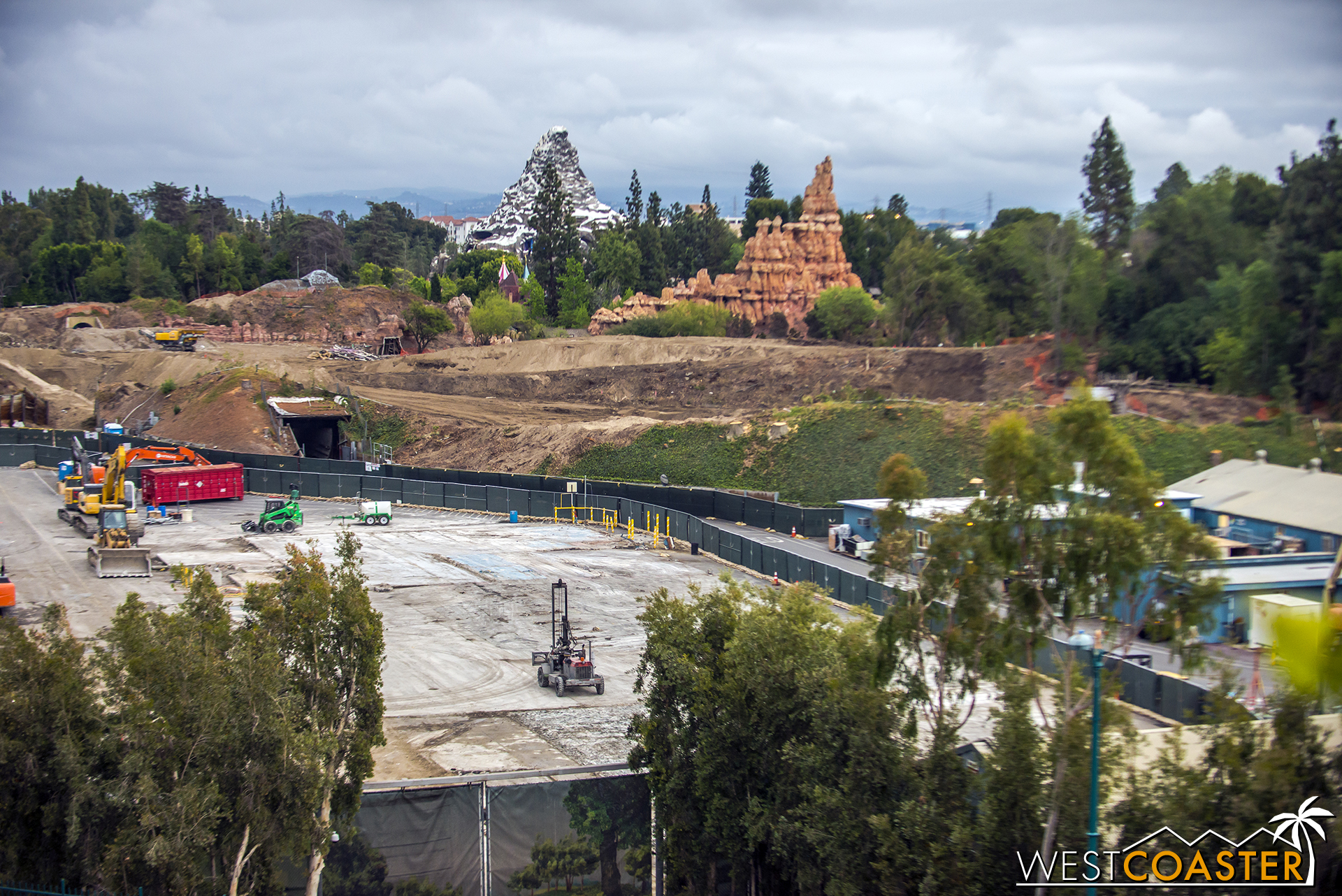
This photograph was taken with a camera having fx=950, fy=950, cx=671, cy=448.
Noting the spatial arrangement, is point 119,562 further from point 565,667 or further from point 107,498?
point 565,667

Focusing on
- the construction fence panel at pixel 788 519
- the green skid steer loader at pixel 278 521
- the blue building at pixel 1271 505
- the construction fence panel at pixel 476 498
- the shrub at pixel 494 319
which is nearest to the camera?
the blue building at pixel 1271 505

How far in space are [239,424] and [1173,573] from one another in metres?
68.3

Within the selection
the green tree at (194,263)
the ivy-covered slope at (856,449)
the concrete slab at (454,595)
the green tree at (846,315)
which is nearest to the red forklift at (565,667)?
the concrete slab at (454,595)

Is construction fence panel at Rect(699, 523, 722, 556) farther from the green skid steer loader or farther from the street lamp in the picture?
the street lamp

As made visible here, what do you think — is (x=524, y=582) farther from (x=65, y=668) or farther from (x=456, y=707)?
(x=65, y=668)

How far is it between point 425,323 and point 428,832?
290ft

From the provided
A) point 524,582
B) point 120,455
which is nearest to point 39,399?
point 120,455

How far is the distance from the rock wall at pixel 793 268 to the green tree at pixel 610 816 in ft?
274

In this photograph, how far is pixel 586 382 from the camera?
258ft

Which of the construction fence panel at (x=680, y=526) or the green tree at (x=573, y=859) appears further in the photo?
the construction fence panel at (x=680, y=526)

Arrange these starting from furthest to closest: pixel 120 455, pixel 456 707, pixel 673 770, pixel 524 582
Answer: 1. pixel 120 455
2. pixel 524 582
3. pixel 456 707
4. pixel 673 770

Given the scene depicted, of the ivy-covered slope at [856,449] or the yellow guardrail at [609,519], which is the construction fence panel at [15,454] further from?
the yellow guardrail at [609,519]

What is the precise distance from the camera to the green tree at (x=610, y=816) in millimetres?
17125

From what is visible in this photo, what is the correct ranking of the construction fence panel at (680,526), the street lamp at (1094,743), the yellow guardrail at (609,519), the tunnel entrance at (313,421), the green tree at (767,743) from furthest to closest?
the tunnel entrance at (313,421) < the yellow guardrail at (609,519) < the construction fence panel at (680,526) < the green tree at (767,743) < the street lamp at (1094,743)
